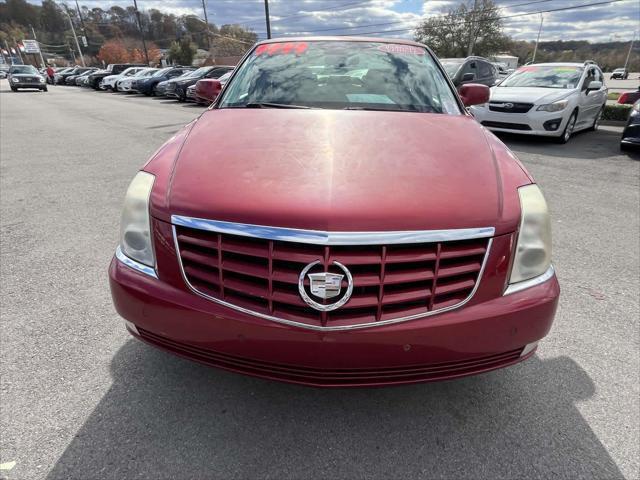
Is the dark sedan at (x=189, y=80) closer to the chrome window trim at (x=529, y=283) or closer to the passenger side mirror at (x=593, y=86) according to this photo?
the passenger side mirror at (x=593, y=86)

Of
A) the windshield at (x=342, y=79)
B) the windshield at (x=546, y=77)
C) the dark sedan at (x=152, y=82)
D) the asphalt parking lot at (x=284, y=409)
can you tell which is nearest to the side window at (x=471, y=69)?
the windshield at (x=546, y=77)

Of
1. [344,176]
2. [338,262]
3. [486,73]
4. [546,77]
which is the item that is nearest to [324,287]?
[338,262]

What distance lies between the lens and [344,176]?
66.0 inches

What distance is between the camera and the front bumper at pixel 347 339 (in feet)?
4.99

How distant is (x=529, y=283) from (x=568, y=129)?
8.56m

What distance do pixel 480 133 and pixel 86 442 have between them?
2376 mm

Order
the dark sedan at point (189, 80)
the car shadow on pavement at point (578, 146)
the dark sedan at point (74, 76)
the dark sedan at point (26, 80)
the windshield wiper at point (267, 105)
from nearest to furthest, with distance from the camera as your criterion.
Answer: the windshield wiper at point (267, 105)
the car shadow on pavement at point (578, 146)
the dark sedan at point (189, 80)
the dark sedan at point (26, 80)
the dark sedan at point (74, 76)

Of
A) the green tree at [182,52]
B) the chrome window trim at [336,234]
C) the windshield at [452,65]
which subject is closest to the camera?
the chrome window trim at [336,234]

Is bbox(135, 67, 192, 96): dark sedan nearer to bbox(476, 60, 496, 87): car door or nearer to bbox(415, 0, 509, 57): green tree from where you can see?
bbox(476, 60, 496, 87): car door

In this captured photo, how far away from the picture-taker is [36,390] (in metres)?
2.02

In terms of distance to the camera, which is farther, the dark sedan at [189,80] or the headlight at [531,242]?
the dark sedan at [189,80]

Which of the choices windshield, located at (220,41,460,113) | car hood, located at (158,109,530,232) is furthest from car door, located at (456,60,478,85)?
car hood, located at (158,109,530,232)

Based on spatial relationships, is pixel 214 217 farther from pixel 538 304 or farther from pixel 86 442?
pixel 538 304

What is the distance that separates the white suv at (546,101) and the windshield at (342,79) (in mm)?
6059
